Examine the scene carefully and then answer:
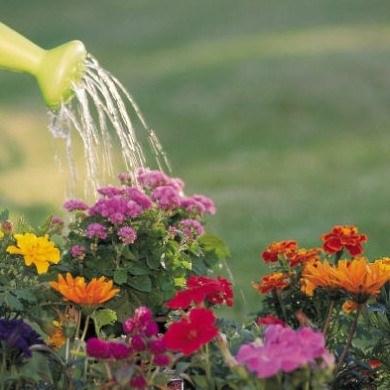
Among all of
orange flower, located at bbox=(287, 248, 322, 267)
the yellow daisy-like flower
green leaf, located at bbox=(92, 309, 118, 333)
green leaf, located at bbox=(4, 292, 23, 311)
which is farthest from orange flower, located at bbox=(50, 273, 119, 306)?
orange flower, located at bbox=(287, 248, 322, 267)

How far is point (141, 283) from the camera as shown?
13.4 feet

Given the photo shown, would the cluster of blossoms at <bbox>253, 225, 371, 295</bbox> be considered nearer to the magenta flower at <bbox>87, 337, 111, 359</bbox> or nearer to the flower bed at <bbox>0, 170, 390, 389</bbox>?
the flower bed at <bbox>0, 170, 390, 389</bbox>

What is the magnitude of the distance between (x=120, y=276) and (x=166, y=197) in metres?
0.34

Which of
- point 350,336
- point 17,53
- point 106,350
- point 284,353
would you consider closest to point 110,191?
point 17,53

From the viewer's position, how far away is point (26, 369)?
3.08 metres

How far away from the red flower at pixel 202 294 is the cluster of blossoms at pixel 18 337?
0.34 meters

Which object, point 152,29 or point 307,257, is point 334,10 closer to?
point 152,29

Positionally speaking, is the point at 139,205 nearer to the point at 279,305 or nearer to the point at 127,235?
the point at 127,235

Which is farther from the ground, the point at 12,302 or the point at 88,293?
the point at 12,302

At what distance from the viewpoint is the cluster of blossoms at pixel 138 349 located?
2.96m

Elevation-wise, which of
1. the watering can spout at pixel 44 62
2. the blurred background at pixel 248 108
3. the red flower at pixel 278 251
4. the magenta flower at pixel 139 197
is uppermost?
the blurred background at pixel 248 108

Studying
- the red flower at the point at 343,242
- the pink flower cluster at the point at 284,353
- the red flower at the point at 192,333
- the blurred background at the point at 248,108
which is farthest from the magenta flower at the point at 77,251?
the blurred background at the point at 248,108

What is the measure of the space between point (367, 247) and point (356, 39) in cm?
607

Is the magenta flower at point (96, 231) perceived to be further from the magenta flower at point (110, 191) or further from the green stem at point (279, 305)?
the green stem at point (279, 305)
